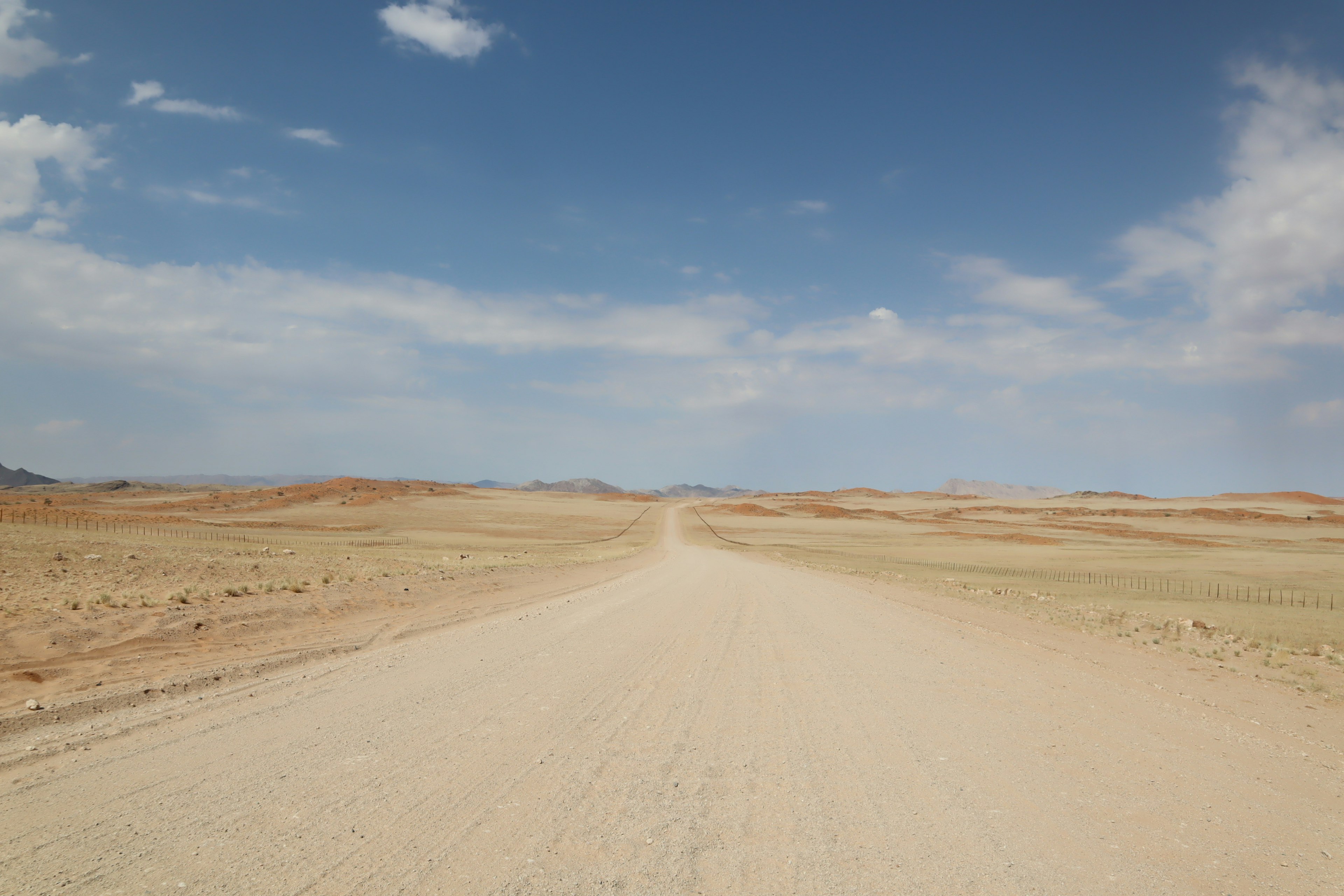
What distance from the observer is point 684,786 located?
5660 mm

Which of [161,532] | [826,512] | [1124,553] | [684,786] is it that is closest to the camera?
[684,786]

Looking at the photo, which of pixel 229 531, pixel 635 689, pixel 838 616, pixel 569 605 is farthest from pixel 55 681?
pixel 229 531

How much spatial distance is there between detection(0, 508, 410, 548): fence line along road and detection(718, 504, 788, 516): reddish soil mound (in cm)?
7262

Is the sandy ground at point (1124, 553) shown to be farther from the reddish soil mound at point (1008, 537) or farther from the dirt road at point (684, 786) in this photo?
the dirt road at point (684, 786)

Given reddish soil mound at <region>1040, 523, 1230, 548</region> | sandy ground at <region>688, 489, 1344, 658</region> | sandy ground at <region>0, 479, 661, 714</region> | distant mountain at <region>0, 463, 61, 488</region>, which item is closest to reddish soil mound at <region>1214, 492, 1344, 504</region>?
sandy ground at <region>688, 489, 1344, 658</region>

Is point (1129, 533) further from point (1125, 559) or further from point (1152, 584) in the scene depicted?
point (1152, 584)

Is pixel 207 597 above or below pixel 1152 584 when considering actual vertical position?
above

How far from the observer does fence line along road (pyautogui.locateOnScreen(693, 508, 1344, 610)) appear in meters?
26.3

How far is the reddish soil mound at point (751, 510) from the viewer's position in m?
116

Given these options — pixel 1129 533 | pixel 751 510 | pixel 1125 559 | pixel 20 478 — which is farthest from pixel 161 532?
pixel 20 478

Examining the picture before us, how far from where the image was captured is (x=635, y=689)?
8797mm

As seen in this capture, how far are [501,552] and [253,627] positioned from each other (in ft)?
91.9

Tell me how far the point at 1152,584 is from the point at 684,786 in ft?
117

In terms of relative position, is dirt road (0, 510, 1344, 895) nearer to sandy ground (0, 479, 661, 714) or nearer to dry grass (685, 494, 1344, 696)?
sandy ground (0, 479, 661, 714)
